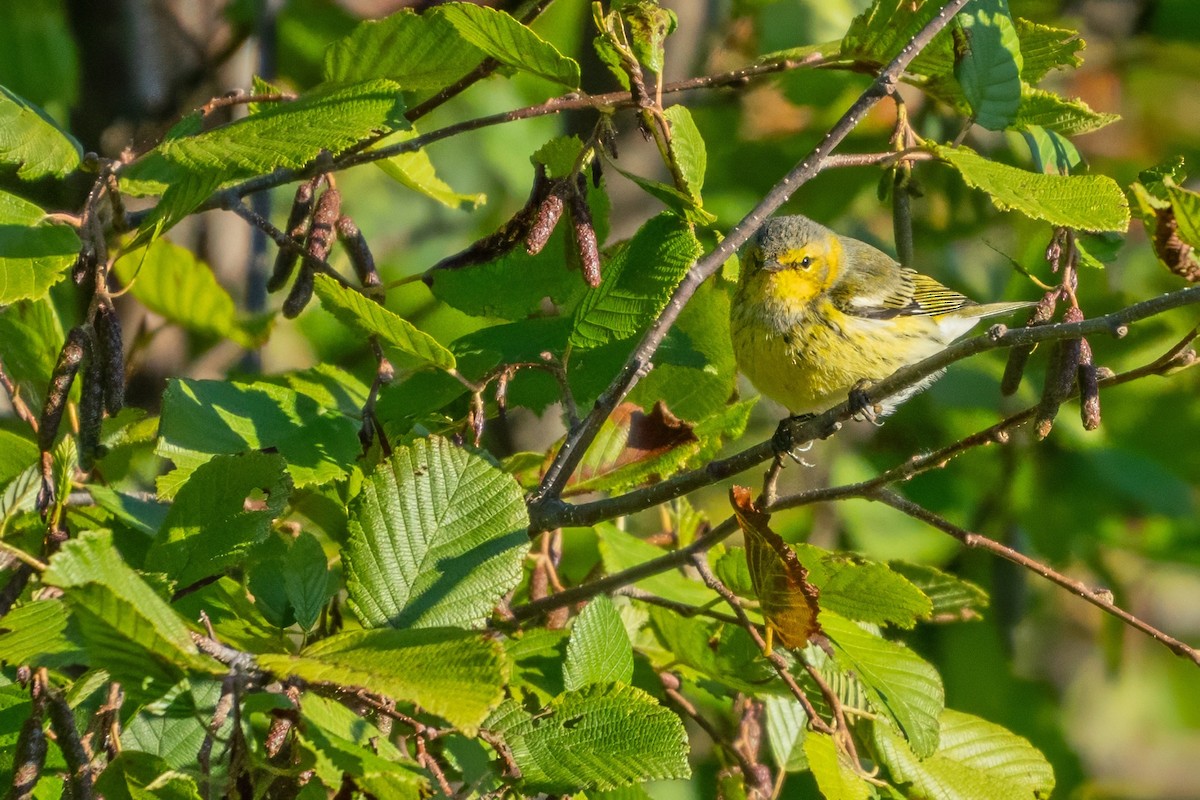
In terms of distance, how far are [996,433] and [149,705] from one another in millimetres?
796

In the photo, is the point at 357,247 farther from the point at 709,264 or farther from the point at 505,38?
the point at 709,264

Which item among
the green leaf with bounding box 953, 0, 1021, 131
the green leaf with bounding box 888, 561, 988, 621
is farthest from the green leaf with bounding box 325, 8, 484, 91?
the green leaf with bounding box 888, 561, 988, 621

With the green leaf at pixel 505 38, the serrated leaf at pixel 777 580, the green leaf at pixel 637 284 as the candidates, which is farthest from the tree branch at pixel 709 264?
the green leaf at pixel 505 38

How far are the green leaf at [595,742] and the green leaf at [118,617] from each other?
0.32m

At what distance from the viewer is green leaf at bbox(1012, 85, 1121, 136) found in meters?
1.45

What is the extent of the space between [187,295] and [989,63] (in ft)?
3.86

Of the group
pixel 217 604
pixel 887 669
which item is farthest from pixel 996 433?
pixel 217 604

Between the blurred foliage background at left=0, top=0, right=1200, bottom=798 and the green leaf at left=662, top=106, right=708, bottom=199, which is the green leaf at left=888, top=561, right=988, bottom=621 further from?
the blurred foliage background at left=0, top=0, right=1200, bottom=798

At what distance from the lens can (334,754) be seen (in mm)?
967

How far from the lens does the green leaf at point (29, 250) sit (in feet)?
4.01

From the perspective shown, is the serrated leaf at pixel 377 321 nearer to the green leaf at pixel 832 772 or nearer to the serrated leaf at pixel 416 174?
the serrated leaf at pixel 416 174

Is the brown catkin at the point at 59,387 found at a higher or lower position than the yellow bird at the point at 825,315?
higher

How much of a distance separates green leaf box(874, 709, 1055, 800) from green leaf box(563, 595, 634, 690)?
381mm

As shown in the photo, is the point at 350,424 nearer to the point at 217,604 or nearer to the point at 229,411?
the point at 229,411
